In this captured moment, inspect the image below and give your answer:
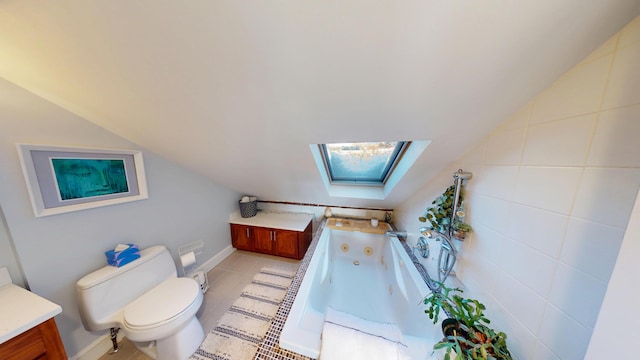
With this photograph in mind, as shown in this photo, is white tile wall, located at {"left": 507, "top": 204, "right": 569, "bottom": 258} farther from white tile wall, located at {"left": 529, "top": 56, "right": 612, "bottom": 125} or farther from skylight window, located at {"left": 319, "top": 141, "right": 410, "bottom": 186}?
skylight window, located at {"left": 319, "top": 141, "right": 410, "bottom": 186}

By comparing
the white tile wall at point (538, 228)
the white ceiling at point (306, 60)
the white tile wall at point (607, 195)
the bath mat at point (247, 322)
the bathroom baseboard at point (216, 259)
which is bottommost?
the bath mat at point (247, 322)

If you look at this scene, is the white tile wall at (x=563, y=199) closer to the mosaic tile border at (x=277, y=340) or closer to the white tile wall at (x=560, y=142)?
the white tile wall at (x=560, y=142)

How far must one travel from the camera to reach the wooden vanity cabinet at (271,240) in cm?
239

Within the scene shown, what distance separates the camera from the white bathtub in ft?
3.39

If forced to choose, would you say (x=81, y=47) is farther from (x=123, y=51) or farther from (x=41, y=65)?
(x=41, y=65)

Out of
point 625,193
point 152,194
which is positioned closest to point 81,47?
point 152,194

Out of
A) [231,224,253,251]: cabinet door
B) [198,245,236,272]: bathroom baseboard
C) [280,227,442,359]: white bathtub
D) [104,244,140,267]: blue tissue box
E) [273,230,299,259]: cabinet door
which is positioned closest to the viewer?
[280,227,442,359]: white bathtub

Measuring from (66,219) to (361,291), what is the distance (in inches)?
98.0

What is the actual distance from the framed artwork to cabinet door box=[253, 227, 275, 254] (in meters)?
1.31

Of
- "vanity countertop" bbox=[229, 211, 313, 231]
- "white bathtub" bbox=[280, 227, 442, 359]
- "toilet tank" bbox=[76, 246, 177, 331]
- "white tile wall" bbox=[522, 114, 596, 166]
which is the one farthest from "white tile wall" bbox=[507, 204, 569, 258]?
"toilet tank" bbox=[76, 246, 177, 331]

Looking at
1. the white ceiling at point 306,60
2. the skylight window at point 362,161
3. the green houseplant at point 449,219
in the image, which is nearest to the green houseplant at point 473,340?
the green houseplant at point 449,219

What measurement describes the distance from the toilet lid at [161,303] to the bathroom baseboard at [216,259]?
0.76m

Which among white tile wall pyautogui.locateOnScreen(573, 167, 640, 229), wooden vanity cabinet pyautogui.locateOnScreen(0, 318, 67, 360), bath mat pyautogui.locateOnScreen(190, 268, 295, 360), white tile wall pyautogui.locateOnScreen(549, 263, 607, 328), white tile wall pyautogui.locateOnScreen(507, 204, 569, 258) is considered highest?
white tile wall pyautogui.locateOnScreen(573, 167, 640, 229)

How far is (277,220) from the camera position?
8.53ft
